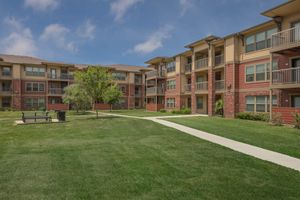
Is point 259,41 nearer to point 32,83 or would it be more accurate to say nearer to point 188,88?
point 188,88

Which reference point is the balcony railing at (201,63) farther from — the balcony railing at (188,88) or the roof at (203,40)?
the balcony railing at (188,88)

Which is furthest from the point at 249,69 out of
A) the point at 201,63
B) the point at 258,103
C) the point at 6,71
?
the point at 6,71

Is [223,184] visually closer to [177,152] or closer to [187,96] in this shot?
[177,152]

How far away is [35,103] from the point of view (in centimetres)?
4125

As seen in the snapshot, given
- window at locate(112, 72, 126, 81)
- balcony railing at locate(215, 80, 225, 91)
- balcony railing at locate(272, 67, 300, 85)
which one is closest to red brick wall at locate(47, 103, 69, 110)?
window at locate(112, 72, 126, 81)

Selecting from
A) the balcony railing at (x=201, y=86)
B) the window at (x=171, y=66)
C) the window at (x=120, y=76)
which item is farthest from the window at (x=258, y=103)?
the window at (x=120, y=76)

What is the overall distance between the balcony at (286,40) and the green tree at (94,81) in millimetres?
14761

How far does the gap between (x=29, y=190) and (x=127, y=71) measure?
4497 cm

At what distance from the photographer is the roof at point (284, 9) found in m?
15.3

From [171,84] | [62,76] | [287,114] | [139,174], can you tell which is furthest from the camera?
[62,76]

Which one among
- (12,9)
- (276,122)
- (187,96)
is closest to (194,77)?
(187,96)

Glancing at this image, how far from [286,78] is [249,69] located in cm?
449

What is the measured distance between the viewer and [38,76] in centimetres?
4128

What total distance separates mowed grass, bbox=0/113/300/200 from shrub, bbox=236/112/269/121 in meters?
11.9
